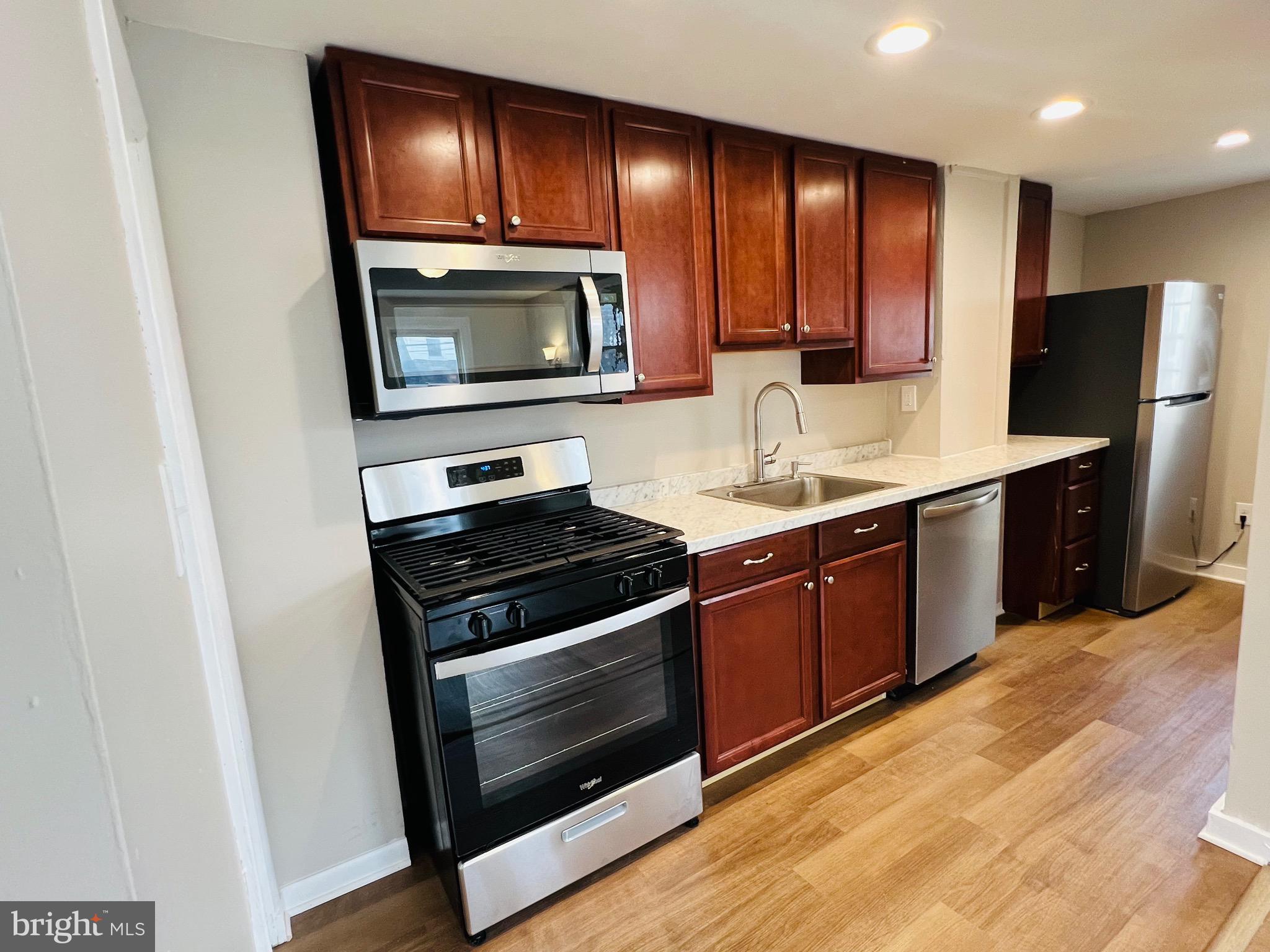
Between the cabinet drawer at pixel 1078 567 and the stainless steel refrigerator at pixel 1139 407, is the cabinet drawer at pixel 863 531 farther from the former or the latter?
the stainless steel refrigerator at pixel 1139 407

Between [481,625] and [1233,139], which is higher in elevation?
[1233,139]

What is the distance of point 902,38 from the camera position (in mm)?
1671

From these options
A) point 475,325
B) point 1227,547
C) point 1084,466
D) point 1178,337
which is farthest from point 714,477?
point 1227,547

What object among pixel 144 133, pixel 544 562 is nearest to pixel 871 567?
pixel 544 562

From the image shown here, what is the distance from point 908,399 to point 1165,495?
1.47 metres

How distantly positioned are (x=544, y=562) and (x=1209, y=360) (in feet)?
12.4

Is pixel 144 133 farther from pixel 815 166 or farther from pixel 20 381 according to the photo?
pixel 815 166

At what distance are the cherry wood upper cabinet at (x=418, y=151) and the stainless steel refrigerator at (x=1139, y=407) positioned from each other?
3097mm

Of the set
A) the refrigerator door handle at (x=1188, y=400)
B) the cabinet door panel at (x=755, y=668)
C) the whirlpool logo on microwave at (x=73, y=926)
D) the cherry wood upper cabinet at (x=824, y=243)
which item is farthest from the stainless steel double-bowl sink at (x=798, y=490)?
the whirlpool logo on microwave at (x=73, y=926)

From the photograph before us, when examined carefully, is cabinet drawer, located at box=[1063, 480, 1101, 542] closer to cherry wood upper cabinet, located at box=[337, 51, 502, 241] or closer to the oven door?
the oven door

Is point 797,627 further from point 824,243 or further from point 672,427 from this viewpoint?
point 824,243

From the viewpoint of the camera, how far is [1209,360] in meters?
3.33

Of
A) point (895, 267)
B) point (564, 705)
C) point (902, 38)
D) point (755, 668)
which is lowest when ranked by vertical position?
point (755, 668)

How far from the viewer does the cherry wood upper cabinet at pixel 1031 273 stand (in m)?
3.21
